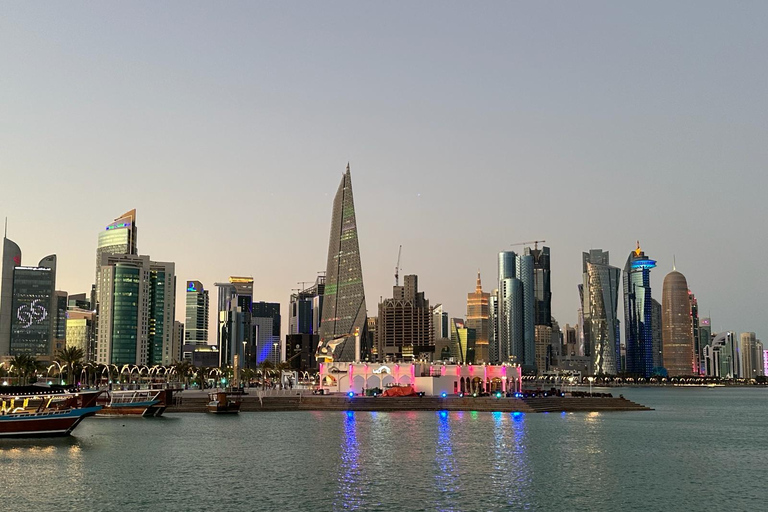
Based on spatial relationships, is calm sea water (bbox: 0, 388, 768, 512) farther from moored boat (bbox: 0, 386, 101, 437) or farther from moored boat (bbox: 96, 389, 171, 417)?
moored boat (bbox: 96, 389, 171, 417)

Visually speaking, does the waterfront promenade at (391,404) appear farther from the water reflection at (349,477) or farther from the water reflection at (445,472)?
the water reflection at (349,477)

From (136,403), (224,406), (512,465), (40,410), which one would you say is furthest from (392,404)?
(512,465)

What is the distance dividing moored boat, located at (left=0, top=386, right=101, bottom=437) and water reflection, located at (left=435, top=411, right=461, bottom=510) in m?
42.1

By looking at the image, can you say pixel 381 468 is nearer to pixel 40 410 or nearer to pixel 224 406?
pixel 40 410

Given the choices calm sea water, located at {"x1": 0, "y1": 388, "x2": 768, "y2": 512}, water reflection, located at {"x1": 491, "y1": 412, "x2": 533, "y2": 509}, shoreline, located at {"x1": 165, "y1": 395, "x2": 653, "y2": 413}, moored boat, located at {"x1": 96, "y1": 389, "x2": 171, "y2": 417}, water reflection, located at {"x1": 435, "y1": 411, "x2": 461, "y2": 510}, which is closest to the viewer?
water reflection, located at {"x1": 435, "y1": 411, "x2": 461, "y2": 510}

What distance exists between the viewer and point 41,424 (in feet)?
306

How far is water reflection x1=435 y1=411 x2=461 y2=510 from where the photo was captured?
56.6 m

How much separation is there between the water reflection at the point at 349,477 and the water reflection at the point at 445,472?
5.86 m

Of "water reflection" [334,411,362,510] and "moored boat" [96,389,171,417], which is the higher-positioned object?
"moored boat" [96,389,171,417]

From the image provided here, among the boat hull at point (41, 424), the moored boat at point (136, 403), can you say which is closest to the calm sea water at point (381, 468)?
the boat hull at point (41, 424)

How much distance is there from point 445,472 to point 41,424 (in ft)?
163

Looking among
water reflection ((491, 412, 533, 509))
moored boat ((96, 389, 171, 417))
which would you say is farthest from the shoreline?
water reflection ((491, 412, 533, 509))

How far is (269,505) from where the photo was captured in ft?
180

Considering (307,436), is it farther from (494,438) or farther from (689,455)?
(689,455)
